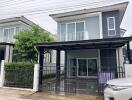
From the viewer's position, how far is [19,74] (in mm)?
11078

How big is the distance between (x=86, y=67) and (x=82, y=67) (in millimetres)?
426

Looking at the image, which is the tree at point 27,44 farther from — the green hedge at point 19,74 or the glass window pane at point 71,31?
the green hedge at point 19,74

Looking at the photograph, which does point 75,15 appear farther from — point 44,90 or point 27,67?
point 44,90

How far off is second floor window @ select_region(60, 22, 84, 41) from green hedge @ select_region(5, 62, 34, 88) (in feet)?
23.4

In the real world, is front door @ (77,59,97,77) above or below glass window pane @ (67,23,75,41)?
below

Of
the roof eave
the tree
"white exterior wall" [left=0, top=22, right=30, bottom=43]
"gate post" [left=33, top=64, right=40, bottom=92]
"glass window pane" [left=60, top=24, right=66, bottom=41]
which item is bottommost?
"gate post" [left=33, top=64, right=40, bottom=92]

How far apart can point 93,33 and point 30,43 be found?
6479 mm

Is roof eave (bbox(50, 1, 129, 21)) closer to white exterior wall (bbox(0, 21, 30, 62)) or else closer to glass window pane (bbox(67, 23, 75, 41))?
glass window pane (bbox(67, 23, 75, 41))

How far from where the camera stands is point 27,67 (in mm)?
10852

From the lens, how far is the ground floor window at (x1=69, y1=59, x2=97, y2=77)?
16.5 metres

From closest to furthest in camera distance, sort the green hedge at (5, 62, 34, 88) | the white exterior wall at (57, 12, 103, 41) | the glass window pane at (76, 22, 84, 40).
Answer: the green hedge at (5, 62, 34, 88)
the white exterior wall at (57, 12, 103, 41)
the glass window pane at (76, 22, 84, 40)

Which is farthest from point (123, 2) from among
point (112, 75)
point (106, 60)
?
point (112, 75)

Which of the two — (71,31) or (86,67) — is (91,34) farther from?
(86,67)

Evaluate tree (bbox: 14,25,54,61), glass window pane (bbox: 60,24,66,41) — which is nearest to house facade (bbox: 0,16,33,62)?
tree (bbox: 14,25,54,61)
